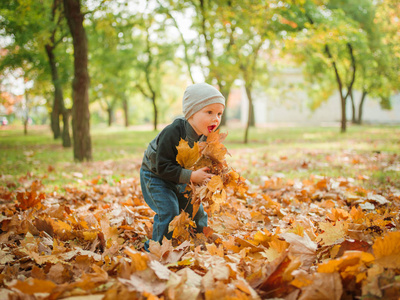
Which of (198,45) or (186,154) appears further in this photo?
(198,45)

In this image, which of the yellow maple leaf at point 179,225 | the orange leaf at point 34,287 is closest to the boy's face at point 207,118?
the yellow maple leaf at point 179,225

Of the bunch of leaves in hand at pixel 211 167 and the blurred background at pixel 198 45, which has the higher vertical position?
the blurred background at pixel 198 45

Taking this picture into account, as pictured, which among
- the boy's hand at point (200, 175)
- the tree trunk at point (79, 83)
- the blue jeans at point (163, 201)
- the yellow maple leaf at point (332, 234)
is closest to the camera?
the yellow maple leaf at point (332, 234)

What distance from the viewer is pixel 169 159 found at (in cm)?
220

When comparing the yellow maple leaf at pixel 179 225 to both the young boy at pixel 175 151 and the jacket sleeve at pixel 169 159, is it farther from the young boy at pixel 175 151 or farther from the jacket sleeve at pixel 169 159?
the jacket sleeve at pixel 169 159

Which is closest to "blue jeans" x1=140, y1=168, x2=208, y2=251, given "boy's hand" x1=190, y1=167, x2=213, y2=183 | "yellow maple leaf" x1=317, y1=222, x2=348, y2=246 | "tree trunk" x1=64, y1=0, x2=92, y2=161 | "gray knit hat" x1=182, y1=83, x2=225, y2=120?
"boy's hand" x1=190, y1=167, x2=213, y2=183

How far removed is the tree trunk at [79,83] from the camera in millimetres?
7113

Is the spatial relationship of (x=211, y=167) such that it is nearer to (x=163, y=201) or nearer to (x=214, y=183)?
(x=214, y=183)

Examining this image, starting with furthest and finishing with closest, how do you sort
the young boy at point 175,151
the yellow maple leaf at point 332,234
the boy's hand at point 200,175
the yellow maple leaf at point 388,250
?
the young boy at point 175,151, the boy's hand at point 200,175, the yellow maple leaf at point 332,234, the yellow maple leaf at point 388,250

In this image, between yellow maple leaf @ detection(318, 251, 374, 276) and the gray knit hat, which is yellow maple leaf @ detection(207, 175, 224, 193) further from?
yellow maple leaf @ detection(318, 251, 374, 276)

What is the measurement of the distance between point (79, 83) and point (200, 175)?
6.19 meters

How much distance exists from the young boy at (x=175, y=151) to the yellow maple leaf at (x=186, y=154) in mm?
48

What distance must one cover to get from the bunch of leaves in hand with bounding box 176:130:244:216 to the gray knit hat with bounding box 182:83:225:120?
242 mm

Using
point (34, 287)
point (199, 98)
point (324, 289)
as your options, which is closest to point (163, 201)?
point (199, 98)
